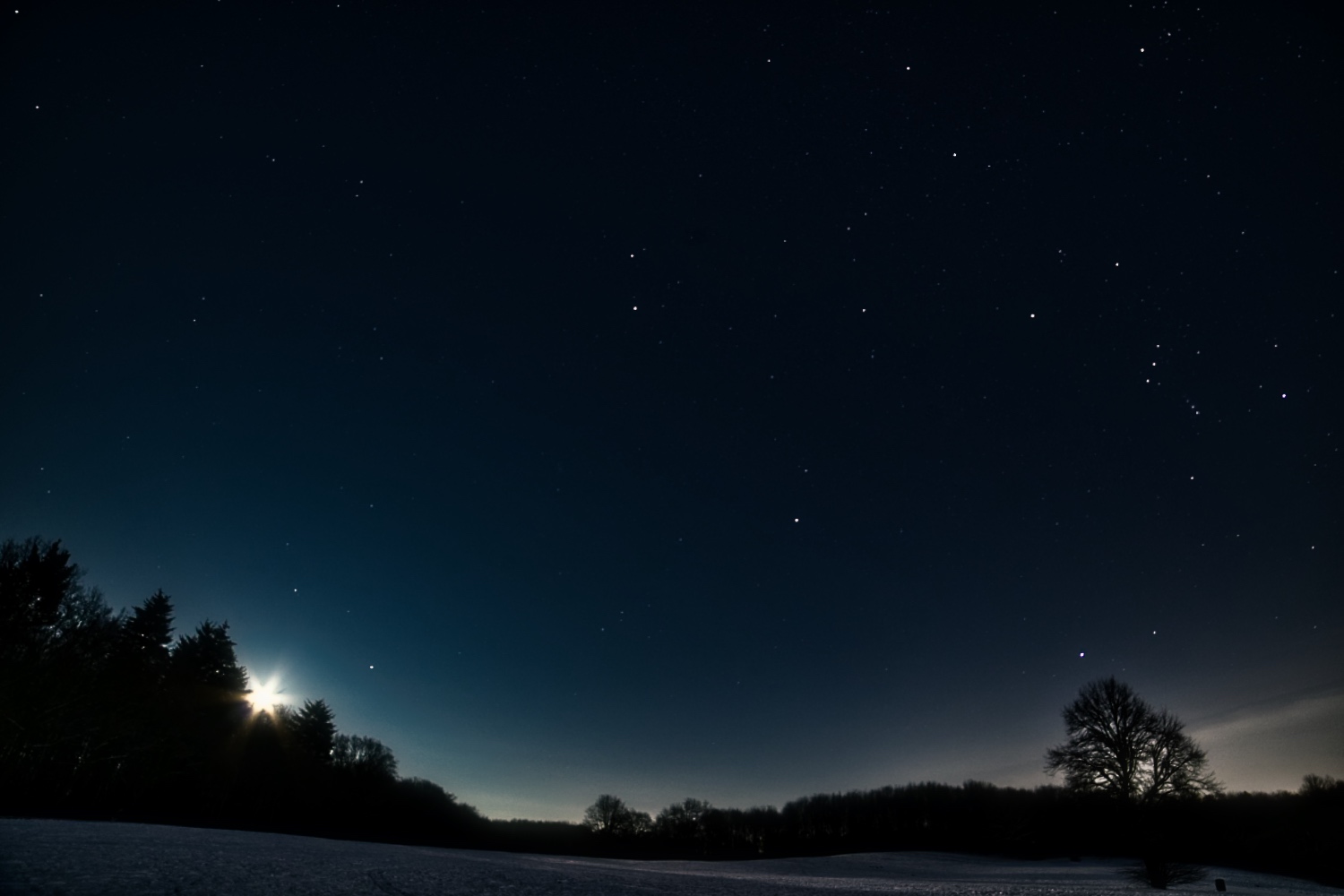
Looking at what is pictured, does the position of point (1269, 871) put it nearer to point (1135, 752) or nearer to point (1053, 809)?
point (1053, 809)

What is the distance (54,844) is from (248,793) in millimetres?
69765

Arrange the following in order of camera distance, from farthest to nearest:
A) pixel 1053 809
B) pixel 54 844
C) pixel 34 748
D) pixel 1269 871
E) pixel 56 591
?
pixel 1053 809 < pixel 1269 871 < pixel 56 591 < pixel 34 748 < pixel 54 844

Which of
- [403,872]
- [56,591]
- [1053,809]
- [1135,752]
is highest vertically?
[56,591]

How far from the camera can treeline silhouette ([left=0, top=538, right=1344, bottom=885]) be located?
37.4 m

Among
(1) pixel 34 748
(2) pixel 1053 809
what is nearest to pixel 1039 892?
(1) pixel 34 748

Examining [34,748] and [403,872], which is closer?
[403,872]

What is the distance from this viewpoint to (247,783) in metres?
59.8

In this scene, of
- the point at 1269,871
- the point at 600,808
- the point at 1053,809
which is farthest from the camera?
the point at 600,808

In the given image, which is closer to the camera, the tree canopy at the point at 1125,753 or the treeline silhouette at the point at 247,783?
the tree canopy at the point at 1125,753

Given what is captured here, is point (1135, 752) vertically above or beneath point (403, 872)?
above

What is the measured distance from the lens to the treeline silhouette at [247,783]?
3738cm

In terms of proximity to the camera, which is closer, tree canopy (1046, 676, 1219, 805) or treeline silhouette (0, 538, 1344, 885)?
tree canopy (1046, 676, 1219, 805)

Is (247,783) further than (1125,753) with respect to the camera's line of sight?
Yes

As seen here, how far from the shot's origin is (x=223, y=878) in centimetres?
696
